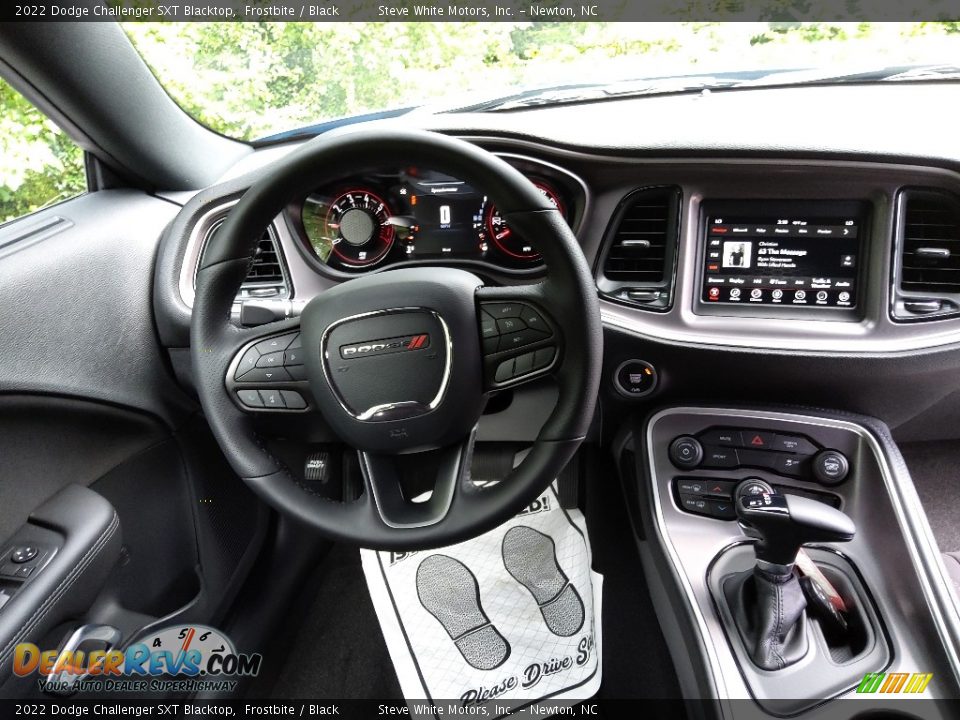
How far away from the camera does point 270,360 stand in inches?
44.2

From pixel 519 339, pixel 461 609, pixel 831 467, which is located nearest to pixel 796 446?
pixel 831 467

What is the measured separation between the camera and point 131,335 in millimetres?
1495

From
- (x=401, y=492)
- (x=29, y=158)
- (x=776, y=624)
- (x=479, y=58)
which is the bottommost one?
(x=776, y=624)

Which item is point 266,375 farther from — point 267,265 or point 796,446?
point 796,446

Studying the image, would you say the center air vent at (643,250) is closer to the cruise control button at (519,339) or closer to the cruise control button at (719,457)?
the cruise control button at (719,457)

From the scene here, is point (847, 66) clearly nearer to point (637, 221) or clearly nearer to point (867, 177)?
point (867, 177)

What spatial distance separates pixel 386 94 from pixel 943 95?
4.29 feet

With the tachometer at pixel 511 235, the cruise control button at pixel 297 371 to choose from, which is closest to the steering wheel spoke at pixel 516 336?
the cruise control button at pixel 297 371

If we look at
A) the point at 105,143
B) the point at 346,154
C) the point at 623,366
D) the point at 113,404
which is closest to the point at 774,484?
the point at 623,366

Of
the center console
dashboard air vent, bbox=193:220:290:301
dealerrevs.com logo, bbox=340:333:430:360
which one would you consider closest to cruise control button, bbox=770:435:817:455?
the center console

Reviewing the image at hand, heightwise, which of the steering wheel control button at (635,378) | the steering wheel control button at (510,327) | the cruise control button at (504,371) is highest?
the steering wheel control button at (510,327)

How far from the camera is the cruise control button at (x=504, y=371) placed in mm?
1077

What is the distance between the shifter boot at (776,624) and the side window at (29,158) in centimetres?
174

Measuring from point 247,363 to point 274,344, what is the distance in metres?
0.06
